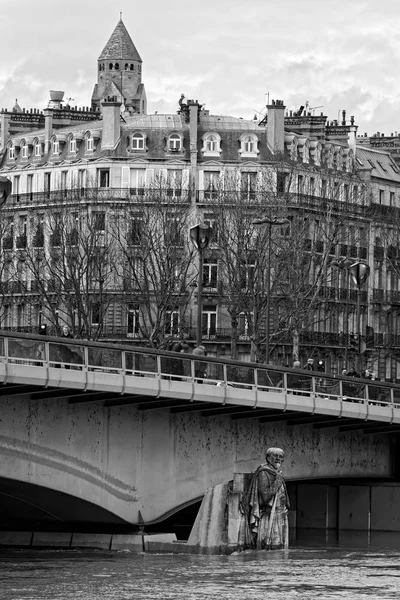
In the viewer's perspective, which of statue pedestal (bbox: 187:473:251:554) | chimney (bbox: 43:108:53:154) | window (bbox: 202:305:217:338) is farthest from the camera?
chimney (bbox: 43:108:53:154)

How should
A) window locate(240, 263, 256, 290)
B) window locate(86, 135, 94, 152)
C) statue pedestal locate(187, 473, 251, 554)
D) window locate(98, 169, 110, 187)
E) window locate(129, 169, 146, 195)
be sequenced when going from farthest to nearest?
window locate(86, 135, 94, 152) → window locate(98, 169, 110, 187) → window locate(129, 169, 146, 195) → window locate(240, 263, 256, 290) → statue pedestal locate(187, 473, 251, 554)

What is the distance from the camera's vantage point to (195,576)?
46938 mm

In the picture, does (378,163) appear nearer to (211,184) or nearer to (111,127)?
(211,184)

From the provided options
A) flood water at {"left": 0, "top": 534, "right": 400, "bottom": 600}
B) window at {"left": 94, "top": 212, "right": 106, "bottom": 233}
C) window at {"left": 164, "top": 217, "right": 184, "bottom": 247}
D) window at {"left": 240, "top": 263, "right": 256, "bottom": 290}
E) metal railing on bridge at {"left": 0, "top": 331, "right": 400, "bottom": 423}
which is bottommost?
flood water at {"left": 0, "top": 534, "right": 400, "bottom": 600}

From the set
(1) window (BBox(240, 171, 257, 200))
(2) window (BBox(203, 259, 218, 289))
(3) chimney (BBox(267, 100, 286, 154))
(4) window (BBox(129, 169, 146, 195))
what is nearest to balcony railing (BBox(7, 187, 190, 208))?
(4) window (BBox(129, 169, 146, 195))

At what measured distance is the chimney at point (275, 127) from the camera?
401 ft

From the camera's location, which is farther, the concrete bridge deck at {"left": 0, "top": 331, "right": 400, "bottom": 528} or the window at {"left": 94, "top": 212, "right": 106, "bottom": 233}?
the window at {"left": 94, "top": 212, "right": 106, "bottom": 233}

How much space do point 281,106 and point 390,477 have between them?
6004 cm

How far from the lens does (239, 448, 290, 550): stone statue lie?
2078 inches

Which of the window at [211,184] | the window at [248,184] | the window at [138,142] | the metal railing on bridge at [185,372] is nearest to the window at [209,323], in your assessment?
the window at [211,184]

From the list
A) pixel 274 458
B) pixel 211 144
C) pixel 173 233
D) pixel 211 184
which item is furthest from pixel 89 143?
pixel 274 458

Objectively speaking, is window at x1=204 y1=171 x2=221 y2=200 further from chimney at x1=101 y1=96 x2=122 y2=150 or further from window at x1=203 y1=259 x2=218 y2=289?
chimney at x1=101 y1=96 x2=122 y2=150

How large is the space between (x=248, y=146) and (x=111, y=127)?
7.42m

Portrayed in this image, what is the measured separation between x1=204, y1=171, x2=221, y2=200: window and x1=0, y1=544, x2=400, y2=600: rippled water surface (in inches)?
2463
